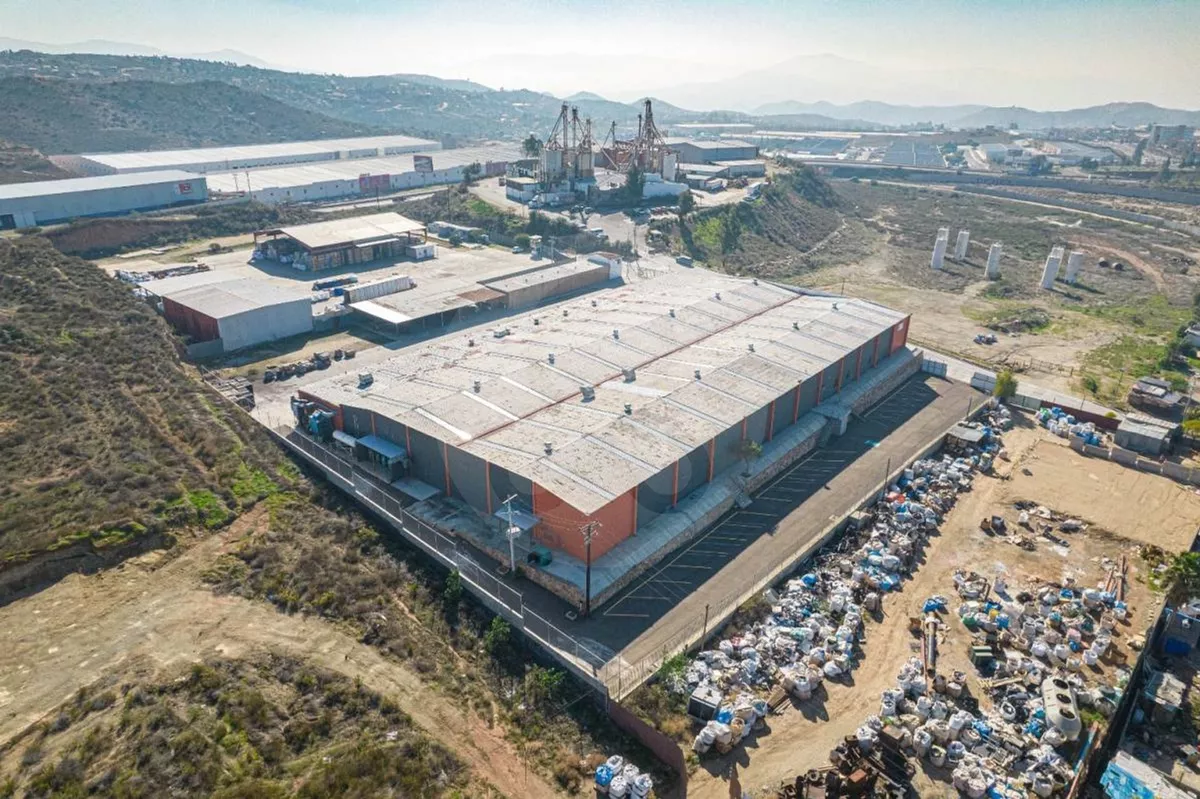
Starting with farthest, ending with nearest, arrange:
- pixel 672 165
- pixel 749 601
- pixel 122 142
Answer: pixel 122 142 < pixel 672 165 < pixel 749 601

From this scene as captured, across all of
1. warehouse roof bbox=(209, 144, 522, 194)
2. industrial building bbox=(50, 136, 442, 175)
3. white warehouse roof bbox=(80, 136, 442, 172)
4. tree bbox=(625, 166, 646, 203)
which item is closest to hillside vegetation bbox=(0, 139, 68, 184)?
industrial building bbox=(50, 136, 442, 175)

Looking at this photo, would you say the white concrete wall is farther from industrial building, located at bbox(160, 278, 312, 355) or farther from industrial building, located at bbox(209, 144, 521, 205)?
industrial building, located at bbox(209, 144, 521, 205)

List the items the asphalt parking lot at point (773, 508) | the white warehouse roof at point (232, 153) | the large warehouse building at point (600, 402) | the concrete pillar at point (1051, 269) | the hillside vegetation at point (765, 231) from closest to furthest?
the asphalt parking lot at point (773, 508), the large warehouse building at point (600, 402), the concrete pillar at point (1051, 269), the hillside vegetation at point (765, 231), the white warehouse roof at point (232, 153)

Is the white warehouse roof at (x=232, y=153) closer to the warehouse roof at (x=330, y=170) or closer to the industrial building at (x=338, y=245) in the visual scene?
the warehouse roof at (x=330, y=170)

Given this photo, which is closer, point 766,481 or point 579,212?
point 766,481

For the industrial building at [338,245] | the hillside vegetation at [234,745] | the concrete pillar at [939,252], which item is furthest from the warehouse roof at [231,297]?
the concrete pillar at [939,252]

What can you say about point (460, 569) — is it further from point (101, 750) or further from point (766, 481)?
point (766, 481)

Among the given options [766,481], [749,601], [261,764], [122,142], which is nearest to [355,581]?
[261,764]
